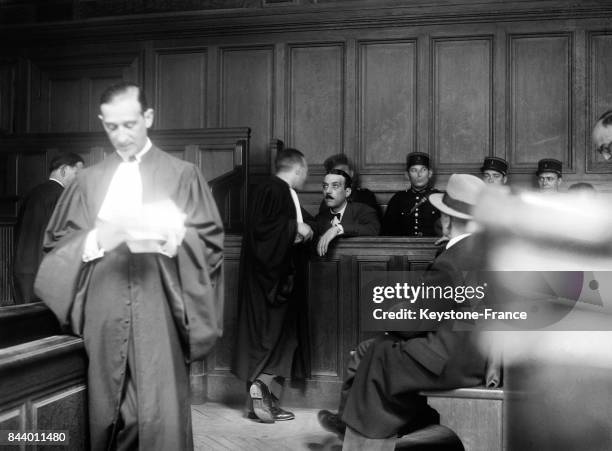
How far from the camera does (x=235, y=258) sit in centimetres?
486

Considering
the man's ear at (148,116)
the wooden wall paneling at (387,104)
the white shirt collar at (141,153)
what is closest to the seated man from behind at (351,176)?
the wooden wall paneling at (387,104)

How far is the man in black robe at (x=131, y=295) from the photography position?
212 cm

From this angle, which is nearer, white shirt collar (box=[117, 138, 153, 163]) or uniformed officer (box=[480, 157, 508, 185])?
white shirt collar (box=[117, 138, 153, 163])

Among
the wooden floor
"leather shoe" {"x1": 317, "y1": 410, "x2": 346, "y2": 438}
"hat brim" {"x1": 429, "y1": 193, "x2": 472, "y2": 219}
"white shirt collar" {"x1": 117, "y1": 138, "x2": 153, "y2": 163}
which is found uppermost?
"white shirt collar" {"x1": 117, "y1": 138, "x2": 153, "y2": 163}

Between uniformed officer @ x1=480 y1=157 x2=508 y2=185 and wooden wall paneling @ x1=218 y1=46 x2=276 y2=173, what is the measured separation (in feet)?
7.03

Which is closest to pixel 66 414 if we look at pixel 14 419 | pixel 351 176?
pixel 14 419

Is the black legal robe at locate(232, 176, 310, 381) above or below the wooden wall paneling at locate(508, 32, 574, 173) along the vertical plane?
below

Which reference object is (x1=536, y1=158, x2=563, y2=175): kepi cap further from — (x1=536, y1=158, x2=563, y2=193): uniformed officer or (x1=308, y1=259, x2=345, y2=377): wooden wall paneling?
(x1=308, y1=259, x2=345, y2=377): wooden wall paneling

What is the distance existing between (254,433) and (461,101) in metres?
3.83

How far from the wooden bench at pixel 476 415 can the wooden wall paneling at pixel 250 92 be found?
4.25 m

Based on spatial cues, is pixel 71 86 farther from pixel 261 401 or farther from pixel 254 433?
pixel 254 433

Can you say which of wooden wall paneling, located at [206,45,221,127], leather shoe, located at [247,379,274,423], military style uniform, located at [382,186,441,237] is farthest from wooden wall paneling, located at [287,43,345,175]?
leather shoe, located at [247,379,274,423]

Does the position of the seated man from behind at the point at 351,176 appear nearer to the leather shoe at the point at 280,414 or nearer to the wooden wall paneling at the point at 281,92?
the wooden wall paneling at the point at 281,92

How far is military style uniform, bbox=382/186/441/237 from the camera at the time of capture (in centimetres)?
583
